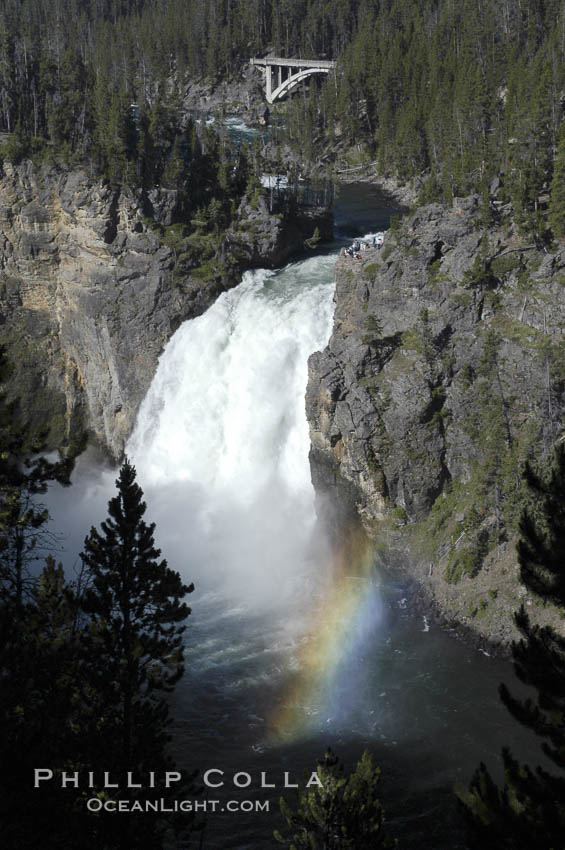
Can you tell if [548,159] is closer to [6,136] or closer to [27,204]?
[27,204]

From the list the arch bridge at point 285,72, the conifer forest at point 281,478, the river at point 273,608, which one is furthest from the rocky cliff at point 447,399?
the arch bridge at point 285,72

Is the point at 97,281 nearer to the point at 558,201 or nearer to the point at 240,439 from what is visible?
the point at 240,439

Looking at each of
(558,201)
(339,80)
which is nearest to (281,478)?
(558,201)

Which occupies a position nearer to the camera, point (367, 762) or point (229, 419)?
point (367, 762)

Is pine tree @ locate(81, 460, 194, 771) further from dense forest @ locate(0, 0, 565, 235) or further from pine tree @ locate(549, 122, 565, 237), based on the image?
dense forest @ locate(0, 0, 565, 235)

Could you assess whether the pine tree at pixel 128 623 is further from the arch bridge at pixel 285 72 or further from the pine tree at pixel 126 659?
the arch bridge at pixel 285 72

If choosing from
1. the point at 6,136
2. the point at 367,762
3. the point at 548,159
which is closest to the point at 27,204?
the point at 6,136
